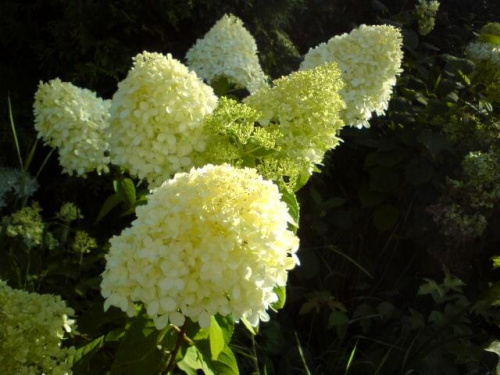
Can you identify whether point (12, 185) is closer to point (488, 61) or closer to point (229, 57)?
point (229, 57)

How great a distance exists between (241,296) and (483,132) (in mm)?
2103

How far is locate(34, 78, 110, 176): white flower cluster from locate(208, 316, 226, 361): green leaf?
94 centimetres

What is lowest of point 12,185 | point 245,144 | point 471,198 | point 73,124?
point 12,185

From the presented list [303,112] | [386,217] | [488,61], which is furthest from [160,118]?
[488,61]

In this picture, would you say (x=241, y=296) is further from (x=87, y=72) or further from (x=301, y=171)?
(x=87, y=72)

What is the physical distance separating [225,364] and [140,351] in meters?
0.23

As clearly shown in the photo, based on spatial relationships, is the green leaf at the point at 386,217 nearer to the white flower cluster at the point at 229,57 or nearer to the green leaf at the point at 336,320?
the green leaf at the point at 336,320

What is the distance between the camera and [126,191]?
6.87ft

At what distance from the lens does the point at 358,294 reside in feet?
11.0

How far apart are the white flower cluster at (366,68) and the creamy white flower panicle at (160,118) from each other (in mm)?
661

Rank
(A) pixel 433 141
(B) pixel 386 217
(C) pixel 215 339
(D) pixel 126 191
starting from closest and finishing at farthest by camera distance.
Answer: (C) pixel 215 339, (D) pixel 126 191, (A) pixel 433 141, (B) pixel 386 217

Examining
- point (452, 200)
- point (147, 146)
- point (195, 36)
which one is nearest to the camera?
point (147, 146)

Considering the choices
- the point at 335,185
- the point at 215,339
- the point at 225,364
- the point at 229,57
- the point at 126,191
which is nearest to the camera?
the point at 215,339

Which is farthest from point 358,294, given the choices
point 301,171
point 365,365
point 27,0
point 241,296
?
point 27,0
